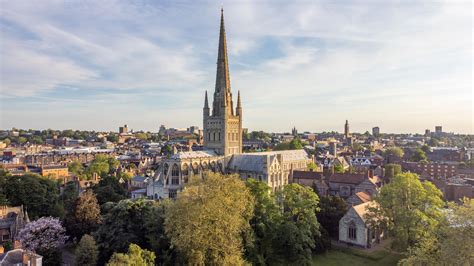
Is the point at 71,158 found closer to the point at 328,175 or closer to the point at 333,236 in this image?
the point at 328,175

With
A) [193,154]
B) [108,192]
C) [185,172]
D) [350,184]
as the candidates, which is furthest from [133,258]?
[350,184]

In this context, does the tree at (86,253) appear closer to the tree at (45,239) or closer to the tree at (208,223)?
the tree at (45,239)

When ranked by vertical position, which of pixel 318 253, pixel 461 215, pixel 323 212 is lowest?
pixel 318 253

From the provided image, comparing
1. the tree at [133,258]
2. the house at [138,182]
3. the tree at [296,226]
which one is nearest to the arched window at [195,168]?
the house at [138,182]

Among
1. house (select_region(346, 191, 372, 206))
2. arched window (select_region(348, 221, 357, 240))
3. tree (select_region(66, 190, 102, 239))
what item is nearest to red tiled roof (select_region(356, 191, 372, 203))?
house (select_region(346, 191, 372, 206))

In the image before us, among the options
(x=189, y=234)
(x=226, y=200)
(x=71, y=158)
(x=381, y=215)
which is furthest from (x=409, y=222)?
(x=71, y=158)

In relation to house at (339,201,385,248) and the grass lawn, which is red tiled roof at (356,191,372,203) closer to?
house at (339,201,385,248)

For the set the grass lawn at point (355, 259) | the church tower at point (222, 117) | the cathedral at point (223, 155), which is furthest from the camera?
the church tower at point (222, 117)
